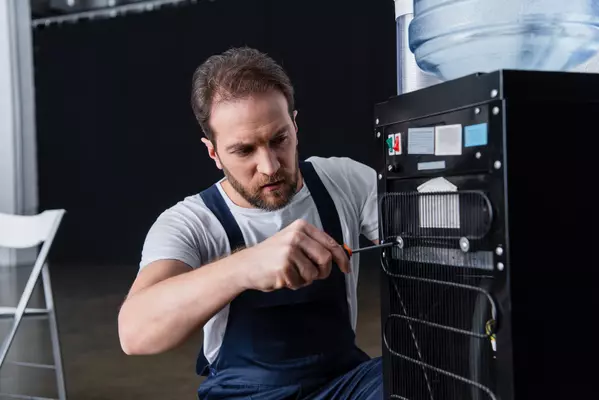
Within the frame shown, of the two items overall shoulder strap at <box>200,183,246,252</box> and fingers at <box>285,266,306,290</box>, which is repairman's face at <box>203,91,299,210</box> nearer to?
overall shoulder strap at <box>200,183,246,252</box>

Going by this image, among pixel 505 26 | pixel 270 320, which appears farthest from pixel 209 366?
pixel 505 26

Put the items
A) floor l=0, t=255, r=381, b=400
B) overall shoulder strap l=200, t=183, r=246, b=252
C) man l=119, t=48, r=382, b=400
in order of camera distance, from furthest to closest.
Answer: floor l=0, t=255, r=381, b=400 → overall shoulder strap l=200, t=183, r=246, b=252 → man l=119, t=48, r=382, b=400

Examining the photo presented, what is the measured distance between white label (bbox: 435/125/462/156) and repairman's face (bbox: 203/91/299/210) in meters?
0.44

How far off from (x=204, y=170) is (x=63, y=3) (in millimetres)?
2202

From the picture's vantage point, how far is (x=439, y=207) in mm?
802

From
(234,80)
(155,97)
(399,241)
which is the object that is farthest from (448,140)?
(155,97)

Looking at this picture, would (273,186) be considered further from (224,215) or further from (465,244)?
(465,244)

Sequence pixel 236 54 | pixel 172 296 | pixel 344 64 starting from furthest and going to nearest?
pixel 344 64
pixel 236 54
pixel 172 296

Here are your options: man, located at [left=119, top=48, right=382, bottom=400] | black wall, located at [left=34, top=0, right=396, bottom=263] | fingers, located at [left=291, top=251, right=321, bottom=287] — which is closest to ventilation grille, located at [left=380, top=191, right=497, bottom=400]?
fingers, located at [left=291, top=251, right=321, bottom=287]

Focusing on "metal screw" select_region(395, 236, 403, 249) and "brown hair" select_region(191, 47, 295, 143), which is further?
"brown hair" select_region(191, 47, 295, 143)

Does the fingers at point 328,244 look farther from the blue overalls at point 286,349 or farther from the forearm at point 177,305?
the blue overalls at point 286,349

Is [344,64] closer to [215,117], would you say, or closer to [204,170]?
[204,170]

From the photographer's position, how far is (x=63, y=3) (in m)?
6.75

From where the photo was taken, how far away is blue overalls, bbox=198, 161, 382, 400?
118 centimetres
